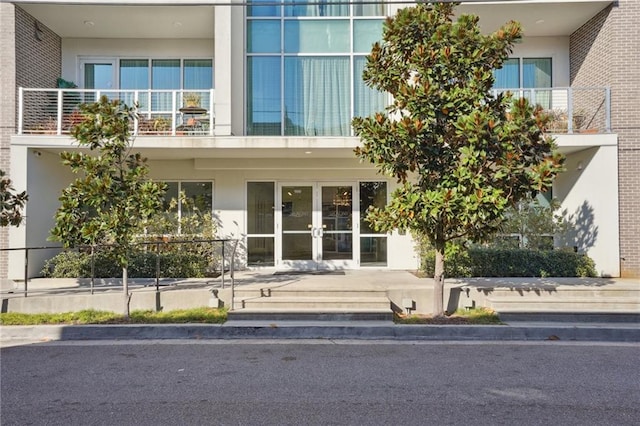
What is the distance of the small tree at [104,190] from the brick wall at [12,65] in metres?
4.98

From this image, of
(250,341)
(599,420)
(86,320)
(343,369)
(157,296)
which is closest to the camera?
(599,420)

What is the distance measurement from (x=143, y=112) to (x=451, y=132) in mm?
8628

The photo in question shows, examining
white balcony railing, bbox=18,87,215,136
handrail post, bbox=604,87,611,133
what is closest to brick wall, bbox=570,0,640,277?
handrail post, bbox=604,87,611,133

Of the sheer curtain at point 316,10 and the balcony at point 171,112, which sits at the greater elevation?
the sheer curtain at point 316,10

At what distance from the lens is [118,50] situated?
1324cm

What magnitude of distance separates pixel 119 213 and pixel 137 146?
387 cm

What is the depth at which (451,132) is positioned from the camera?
7145 mm

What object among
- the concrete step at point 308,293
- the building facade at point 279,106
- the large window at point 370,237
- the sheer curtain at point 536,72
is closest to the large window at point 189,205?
the building facade at point 279,106

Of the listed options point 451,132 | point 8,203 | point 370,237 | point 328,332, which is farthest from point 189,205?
point 451,132

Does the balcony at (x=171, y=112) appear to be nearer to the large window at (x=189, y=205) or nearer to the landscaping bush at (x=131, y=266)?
A: the large window at (x=189, y=205)

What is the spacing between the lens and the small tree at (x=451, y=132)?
664 cm

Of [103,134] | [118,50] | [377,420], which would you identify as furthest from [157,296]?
[118,50]

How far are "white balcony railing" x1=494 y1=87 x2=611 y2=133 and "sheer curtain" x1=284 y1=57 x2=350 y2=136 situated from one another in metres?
4.11

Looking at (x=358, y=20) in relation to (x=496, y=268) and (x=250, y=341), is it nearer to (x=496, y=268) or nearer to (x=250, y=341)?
(x=496, y=268)
